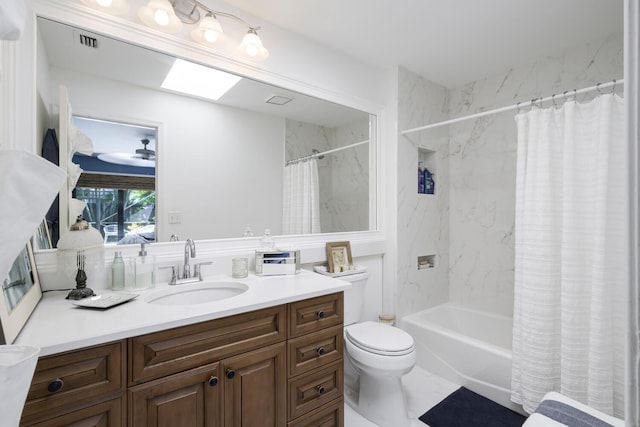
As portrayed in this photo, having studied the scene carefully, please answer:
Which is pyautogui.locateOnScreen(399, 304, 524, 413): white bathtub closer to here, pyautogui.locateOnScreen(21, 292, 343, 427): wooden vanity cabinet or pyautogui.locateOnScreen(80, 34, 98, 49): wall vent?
pyautogui.locateOnScreen(21, 292, 343, 427): wooden vanity cabinet

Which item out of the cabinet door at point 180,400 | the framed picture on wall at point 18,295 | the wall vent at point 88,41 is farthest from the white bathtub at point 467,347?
the wall vent at point 88,41

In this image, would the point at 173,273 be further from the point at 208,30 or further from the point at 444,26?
the point at 444,26

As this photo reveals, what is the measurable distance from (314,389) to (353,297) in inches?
28.8

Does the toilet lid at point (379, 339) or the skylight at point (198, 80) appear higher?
the skylight at point (198, 80)

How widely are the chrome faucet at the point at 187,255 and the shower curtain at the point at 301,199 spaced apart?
606 millimetres

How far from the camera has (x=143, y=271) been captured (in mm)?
1444

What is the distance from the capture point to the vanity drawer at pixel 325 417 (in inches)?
55.5

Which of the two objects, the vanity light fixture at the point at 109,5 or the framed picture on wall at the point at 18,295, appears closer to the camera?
the framed picture on wall at the point at 18,295

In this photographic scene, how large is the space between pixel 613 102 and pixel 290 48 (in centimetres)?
181

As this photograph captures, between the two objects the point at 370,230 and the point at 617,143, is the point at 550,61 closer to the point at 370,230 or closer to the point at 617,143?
the point at 617,143

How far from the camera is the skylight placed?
1.66 meters

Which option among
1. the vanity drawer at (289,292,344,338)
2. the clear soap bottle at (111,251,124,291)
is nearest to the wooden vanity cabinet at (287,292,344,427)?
the vanity drawer at (289,292,344,338)

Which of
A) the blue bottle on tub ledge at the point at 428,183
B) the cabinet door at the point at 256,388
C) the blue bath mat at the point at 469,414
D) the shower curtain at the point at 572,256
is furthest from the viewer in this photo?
the blue bottle on tub ledge at the point at 428,183

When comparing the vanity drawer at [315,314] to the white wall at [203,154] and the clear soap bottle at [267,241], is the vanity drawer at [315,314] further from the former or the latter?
the white wall at [203,154]
